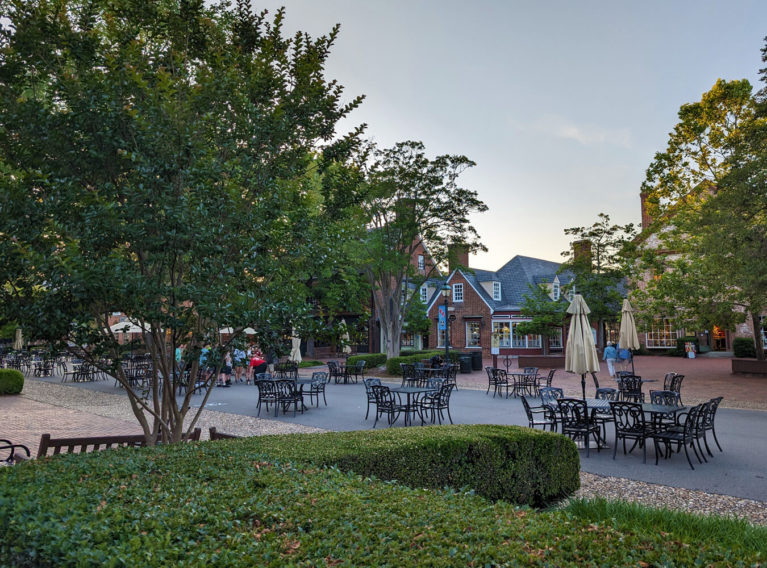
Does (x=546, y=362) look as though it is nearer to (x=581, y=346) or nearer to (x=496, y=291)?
(x=496, y=291)

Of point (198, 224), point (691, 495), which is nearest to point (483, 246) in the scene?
point (691, 495)

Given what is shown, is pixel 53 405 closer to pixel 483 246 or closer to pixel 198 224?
pixel 198 224

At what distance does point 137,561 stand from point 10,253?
3.41 m

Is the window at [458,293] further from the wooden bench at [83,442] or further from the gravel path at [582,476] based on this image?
the wooden bench at [83,442]

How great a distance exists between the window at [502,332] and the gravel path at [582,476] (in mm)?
29146

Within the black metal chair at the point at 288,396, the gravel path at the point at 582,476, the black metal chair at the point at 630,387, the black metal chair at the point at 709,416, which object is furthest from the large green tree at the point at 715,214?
the black metal chair at the point at 288,396

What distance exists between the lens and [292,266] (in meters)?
5.86

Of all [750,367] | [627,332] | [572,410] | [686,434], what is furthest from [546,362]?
[686,434]

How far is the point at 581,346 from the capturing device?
491 inches

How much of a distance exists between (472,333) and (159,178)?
128 feet

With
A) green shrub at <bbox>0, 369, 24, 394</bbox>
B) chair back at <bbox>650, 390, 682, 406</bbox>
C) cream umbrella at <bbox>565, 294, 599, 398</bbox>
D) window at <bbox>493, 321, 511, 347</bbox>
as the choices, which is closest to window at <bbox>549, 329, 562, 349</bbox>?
window at <bbox>493, 321, 511, 347</bbox>

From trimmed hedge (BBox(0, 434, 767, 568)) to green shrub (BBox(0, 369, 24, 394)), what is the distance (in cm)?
1801

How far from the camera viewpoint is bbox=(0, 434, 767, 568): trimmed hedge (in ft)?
8.21

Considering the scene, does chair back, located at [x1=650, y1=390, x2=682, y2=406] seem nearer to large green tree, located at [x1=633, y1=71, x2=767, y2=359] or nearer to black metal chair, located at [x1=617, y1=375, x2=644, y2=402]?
black metal chair, located at [x1=617, y1=375, x2=644, y2=402]
